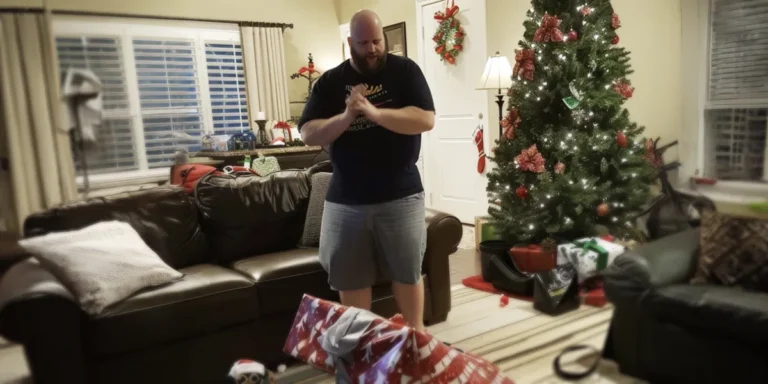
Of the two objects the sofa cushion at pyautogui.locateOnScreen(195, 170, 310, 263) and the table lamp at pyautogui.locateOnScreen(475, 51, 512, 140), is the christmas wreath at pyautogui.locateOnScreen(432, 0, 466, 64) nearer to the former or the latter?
the table lamp at pyautogui.locateOnScreen(475, 51, 512, 140)

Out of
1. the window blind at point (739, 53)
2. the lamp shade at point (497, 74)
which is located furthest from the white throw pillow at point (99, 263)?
the window blind at point (739, 53)

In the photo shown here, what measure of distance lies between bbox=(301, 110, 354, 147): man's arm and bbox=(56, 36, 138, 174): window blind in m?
3.43

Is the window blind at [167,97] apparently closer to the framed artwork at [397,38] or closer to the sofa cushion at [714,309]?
the framed artwork at [397,38]

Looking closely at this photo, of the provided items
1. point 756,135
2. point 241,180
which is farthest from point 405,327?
point 756,135

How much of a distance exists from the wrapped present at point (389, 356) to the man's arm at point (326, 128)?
75 cm

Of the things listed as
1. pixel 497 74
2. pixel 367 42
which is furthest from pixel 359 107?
pixel 497 74

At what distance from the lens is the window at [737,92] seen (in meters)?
3.19

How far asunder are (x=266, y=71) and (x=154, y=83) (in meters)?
1.13

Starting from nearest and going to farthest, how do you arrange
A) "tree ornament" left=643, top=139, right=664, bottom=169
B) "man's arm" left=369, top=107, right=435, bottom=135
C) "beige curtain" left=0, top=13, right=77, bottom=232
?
"man's arm" left=369, top=107, right=435, bottom=135
"tree ornament" left=643, top=139, right=664, bottom=169
"beige curtain" left=0, top=13, right=77, bottom=232

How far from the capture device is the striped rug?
2.28 m

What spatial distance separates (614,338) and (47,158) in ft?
15.2

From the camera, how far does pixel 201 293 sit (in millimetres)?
2195

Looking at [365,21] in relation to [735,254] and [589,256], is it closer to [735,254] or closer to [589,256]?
[735,254]

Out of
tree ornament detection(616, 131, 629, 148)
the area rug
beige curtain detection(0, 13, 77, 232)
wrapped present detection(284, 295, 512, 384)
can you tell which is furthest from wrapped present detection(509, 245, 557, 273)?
beige curtain detection(0, 13, 77, 232)
